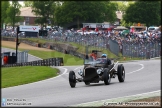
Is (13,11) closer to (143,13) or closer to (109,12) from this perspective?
(143,13)

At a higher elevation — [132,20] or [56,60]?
[132,20]

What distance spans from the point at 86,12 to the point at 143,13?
47.9 feet

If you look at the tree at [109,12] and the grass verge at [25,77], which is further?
the tree at [109,12]

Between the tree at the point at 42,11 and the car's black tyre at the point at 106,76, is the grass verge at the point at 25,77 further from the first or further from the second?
the tree at the point at 42,11

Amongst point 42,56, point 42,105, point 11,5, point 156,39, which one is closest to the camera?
point 42,105

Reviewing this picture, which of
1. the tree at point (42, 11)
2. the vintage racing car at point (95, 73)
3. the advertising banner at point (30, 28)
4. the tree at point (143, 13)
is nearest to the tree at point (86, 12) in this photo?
the advertising banner at point (30, 28)

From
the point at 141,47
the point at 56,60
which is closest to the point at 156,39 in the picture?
the point at 141,47

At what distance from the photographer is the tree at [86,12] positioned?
163 feet

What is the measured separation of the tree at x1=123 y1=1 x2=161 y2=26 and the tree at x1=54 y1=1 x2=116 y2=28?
26.8ft

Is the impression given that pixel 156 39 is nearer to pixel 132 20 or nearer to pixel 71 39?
pixel 71 39

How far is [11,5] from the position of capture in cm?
9556

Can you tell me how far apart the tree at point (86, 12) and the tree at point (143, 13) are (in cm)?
815

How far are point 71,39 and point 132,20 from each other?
17593 mm

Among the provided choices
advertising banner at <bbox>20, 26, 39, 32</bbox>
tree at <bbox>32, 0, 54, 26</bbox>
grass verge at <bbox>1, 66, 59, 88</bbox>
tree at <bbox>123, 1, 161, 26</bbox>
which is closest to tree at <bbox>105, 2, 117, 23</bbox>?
advertising banner at <bbox>20, 26, 39, 32</bbox>
